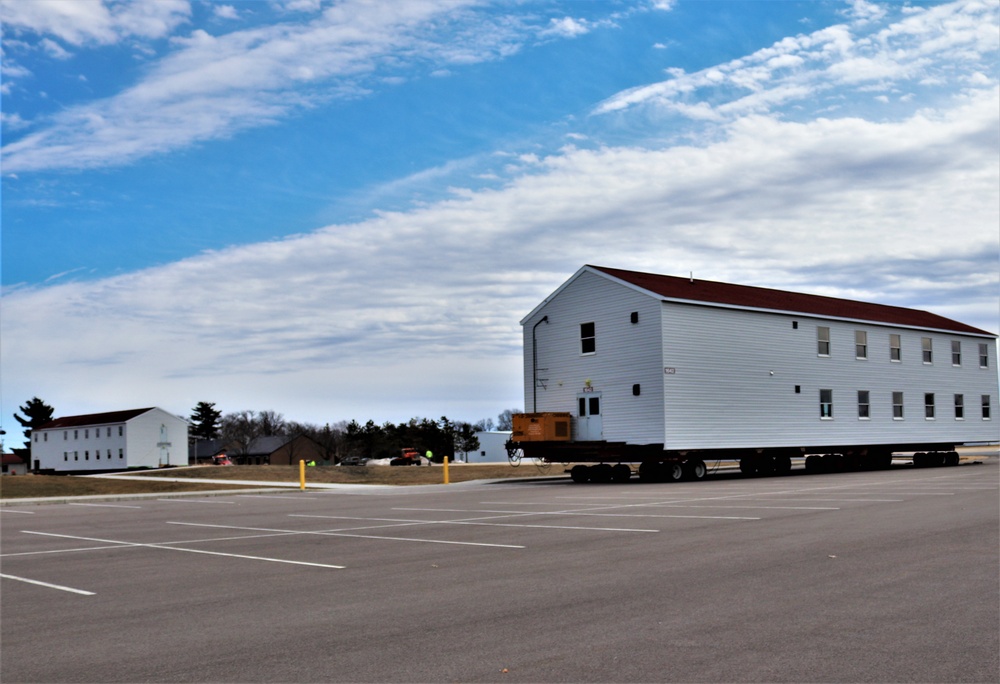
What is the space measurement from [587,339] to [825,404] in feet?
36.5

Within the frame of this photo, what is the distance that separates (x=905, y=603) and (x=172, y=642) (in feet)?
20.9

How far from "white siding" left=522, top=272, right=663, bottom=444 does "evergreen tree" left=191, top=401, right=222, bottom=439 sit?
438ft

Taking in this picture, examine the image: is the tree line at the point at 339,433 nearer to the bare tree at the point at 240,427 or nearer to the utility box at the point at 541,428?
the bare tree at the point at 240,427

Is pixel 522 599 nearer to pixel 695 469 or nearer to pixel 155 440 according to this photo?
pixel 695 469

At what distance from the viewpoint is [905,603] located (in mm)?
8602

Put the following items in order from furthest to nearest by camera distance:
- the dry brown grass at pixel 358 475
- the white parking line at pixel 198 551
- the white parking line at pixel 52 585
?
1. the dry brown grass at pixel 358 475
2. the white parking line at pixel 198 551
3. the white parking line at pixel 52 585

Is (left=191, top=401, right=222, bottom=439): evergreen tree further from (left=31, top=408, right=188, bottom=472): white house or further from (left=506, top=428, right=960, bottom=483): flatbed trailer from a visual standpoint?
(left=506, top=428, right=960, bottom=483): flatbed trailer

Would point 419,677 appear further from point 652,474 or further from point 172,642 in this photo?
point 652,474

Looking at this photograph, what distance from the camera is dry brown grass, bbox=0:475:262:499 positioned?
3400 cm

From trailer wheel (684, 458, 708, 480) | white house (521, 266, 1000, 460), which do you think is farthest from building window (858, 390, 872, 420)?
trailer wheel (684, 458, 708, 480)

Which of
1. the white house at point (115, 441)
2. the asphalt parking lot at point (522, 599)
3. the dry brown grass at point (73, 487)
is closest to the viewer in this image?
the asphalt parking lot at point (522, 599)

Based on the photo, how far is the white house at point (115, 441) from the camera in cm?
10212

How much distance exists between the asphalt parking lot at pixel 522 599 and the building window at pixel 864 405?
78.8ft

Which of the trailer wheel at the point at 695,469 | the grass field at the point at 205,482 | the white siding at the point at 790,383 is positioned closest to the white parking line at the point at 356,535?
the grass field at the point at 205,482
